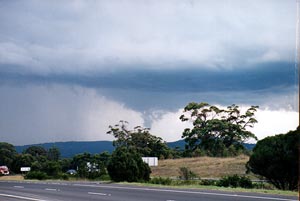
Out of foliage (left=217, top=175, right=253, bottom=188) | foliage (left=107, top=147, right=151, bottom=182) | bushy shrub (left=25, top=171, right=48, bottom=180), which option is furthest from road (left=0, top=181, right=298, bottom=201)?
Answer: bushy shrub (left=25, top=171, right=48, bottom=180)

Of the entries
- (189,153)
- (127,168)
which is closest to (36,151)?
(189,153)

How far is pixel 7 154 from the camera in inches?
4139

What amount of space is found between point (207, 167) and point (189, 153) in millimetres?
25677

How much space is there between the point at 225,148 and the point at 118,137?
61.4 feet

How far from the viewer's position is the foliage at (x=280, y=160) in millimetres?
29797

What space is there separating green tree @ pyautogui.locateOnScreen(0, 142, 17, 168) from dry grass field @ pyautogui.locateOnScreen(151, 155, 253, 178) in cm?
4227

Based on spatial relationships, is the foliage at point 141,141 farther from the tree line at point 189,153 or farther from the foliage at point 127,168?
the foliage at point 127,168

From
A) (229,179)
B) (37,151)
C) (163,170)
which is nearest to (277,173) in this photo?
(229,179)

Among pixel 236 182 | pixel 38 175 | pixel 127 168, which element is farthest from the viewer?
pixel 38 175

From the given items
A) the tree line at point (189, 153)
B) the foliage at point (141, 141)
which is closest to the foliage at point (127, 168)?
the tree line at point (189, 153)

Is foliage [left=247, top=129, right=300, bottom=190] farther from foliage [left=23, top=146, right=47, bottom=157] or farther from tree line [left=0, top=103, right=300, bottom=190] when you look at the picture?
foliage [left=23, top=146, right=47, bottom=157]

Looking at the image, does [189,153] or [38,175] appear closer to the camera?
[38,175]

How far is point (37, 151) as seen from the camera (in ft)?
390

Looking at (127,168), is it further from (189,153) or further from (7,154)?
(7,154)
